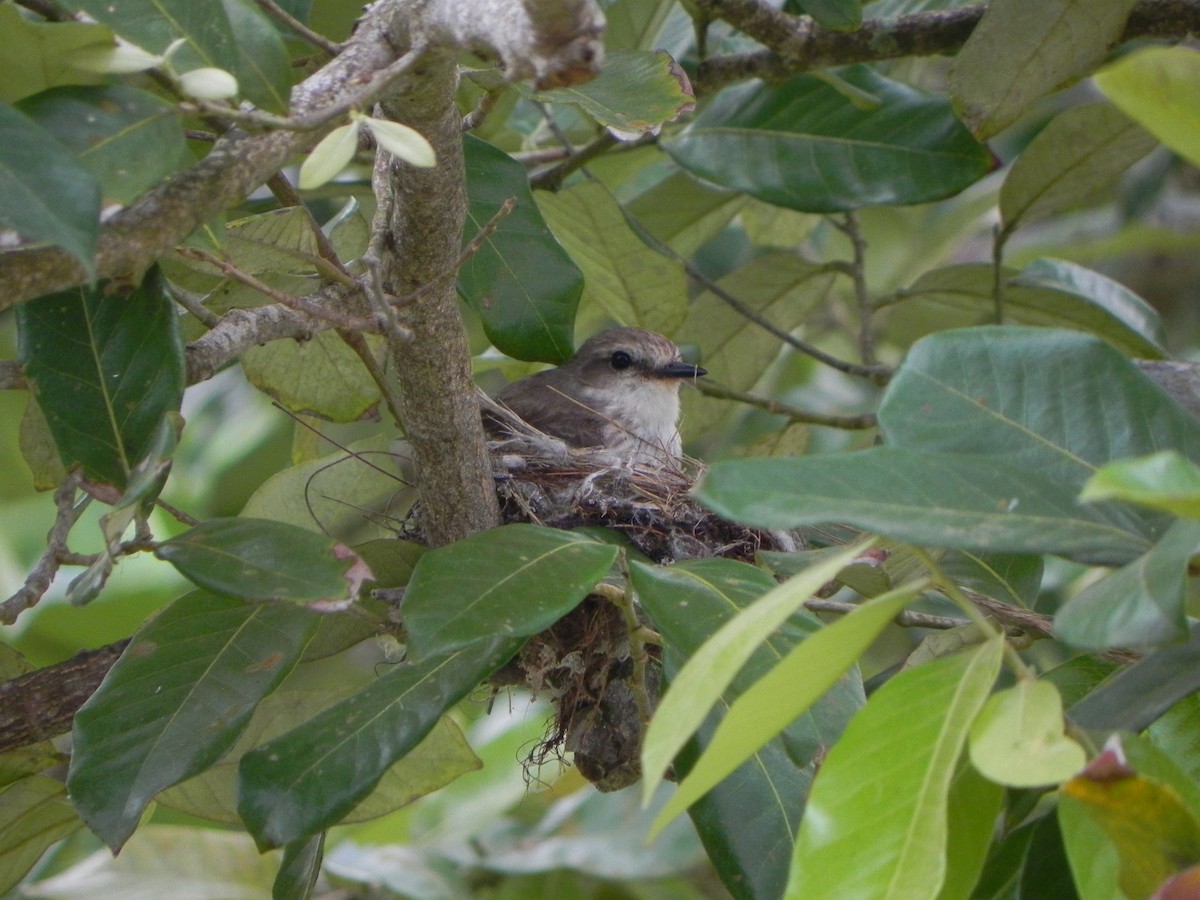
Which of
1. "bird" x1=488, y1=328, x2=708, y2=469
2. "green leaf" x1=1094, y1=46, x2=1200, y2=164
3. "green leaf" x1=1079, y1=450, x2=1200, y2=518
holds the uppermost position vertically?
"green leaf" x1=1094, y1=46, x2=1200, y2=164

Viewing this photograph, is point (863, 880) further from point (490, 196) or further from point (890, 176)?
point (890, 176)

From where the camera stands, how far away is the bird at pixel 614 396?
4.28 meters

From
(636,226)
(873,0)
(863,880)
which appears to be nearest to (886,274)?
(873,0)

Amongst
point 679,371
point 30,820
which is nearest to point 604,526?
point 679,371

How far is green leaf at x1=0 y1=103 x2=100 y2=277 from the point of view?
4.36ft

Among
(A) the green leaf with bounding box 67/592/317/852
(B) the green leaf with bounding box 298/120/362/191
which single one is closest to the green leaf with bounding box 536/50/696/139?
(B) the green leaf with bounding box 298/120/362/191

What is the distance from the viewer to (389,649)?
306 centimetres

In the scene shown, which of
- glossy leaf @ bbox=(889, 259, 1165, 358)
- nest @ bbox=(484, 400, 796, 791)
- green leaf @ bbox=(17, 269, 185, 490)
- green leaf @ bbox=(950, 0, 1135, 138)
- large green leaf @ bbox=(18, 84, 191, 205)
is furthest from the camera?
glossy leaf @ bbox=(889, 259, 1165, 358)

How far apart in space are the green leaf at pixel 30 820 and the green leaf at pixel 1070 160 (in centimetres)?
268

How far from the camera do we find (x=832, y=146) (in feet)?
10.3

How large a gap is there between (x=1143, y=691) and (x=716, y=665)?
2.33 feet

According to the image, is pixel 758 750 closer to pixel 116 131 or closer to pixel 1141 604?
pixel 1141 604

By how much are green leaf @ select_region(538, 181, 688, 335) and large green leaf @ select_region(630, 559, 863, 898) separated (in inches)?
60.5

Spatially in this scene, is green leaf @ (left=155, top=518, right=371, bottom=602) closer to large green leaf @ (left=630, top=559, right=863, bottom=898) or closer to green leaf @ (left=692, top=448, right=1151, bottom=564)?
large green leaf @ (left=630, top=559, right=863, bottom=898)
